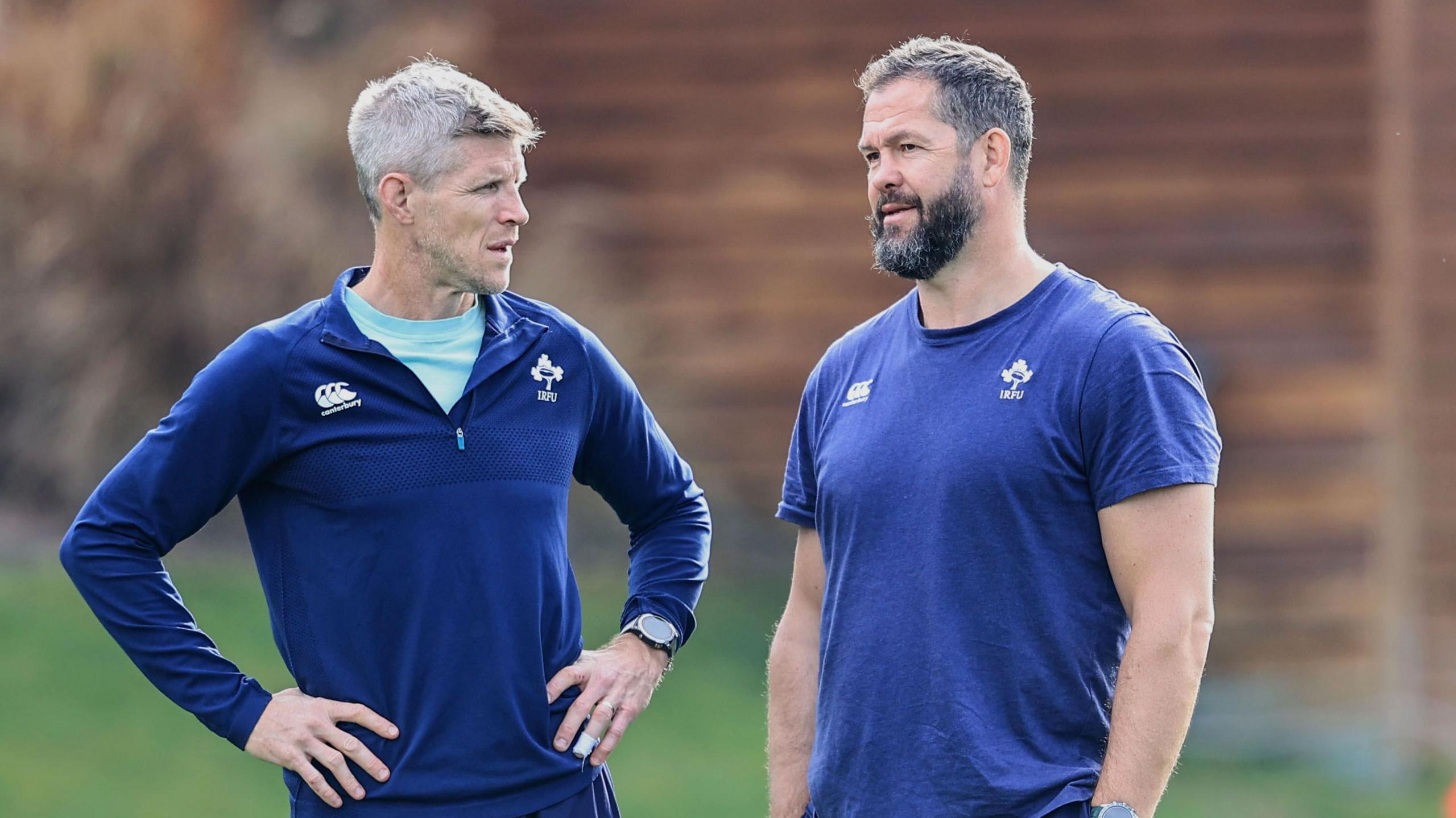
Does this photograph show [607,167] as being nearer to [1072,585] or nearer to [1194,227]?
[1194,227]

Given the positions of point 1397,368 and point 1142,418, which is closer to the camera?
point 1142,418

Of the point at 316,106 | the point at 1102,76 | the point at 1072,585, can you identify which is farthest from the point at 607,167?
the point at 1072,585

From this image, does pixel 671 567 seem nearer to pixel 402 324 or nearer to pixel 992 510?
pixel 402 324

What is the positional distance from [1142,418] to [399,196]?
4.31 feet

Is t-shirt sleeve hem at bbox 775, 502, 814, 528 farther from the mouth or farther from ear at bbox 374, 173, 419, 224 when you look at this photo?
ear at bbox 374, 173, 419, 224

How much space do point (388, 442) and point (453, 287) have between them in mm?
308

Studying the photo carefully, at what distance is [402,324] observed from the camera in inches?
111

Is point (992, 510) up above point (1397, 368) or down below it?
above

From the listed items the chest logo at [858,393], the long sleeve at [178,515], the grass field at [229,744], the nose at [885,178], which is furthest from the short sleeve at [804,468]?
the grass field at [229,744]

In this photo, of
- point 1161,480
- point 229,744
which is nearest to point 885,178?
point 1161,480

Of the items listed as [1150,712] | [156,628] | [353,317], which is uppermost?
[353,317]

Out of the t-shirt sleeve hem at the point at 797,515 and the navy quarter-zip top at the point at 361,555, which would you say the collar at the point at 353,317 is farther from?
the t-shirt sleeve hem at the point at 797,515

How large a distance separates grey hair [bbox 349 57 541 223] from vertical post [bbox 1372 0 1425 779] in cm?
578

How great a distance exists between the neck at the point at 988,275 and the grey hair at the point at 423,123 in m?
0.80
